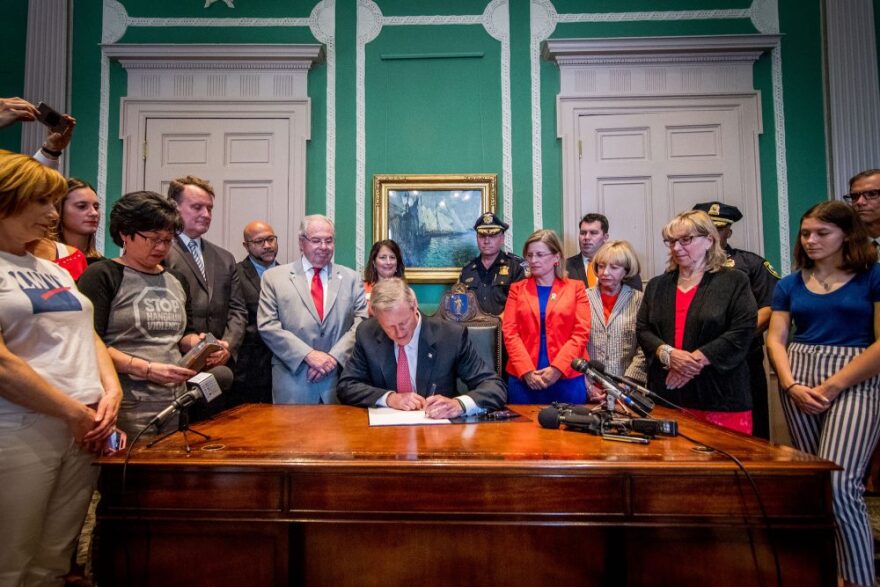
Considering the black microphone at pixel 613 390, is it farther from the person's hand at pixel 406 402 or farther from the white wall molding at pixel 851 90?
the white wall molding at pixel 851 90

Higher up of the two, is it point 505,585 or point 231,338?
point 231,338

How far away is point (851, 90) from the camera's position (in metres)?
4.68

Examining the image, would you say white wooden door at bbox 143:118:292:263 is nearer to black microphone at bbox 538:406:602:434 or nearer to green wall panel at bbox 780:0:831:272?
black microphone at bbox 538:406:602:434

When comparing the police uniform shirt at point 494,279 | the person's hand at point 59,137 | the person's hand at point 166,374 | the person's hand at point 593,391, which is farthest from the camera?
→ the police uniform shirt at point 494,279

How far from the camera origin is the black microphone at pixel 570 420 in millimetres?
1812

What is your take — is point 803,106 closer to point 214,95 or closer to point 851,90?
point 851,90

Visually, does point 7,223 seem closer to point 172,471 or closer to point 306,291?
point 172,471

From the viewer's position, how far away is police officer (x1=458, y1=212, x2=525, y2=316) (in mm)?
3977

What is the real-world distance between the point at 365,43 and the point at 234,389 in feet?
11.5

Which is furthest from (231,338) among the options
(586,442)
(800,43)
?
(800,43)

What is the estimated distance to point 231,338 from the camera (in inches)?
118

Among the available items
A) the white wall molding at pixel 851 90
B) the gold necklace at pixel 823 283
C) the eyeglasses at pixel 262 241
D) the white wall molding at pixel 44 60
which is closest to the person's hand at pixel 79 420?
the eyeglasses at pixel 262 241

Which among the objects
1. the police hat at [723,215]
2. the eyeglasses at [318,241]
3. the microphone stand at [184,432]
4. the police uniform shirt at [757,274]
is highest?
the police hat at [723,215]

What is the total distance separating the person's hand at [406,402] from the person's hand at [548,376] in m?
0.92
